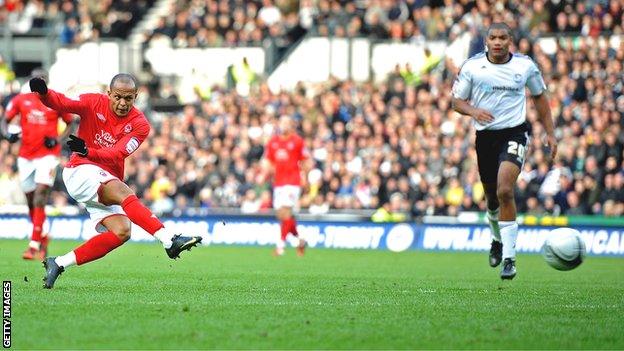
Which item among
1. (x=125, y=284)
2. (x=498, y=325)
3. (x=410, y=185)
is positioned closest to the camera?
(x=498, y=325)

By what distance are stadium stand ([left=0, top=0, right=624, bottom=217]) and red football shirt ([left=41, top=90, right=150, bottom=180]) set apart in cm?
1498

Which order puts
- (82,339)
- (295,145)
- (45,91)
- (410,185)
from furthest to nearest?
(410,185) < (295,145) < (45,91) < (82,339)

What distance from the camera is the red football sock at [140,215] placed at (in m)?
12.3

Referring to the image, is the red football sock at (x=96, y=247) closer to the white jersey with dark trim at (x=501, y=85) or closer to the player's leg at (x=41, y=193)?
the white jersey with dark trim at (x=501, y=85)

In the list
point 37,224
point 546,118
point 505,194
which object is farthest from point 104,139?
point 37,224

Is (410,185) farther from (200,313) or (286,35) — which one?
(200,313)

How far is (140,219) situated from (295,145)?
39.6 ft

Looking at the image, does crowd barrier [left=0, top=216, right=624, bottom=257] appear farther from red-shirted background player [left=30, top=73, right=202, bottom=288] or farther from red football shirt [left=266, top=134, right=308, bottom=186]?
red-shirted background player [left=30, top=73, right=202, bottom=288]

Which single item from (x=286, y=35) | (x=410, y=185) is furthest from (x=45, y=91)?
(x=286, y=35)

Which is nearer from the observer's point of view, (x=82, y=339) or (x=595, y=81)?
(x=82, y=339)

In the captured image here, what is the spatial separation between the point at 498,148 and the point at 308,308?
14.3ft

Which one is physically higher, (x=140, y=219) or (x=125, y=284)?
(x=140, y=219)

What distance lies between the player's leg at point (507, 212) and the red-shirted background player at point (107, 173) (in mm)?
3769

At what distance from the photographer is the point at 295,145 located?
79.7ft
